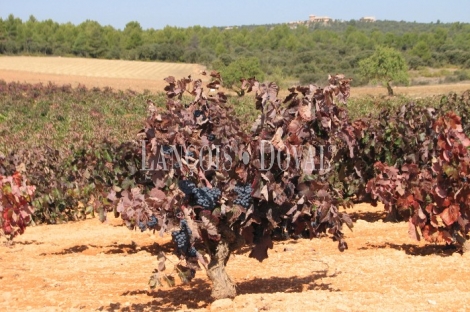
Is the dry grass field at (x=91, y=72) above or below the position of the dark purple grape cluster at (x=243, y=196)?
below

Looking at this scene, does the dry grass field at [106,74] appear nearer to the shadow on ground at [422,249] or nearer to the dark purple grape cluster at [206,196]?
the shadow on ground at [422,249]

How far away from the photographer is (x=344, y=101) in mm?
4977

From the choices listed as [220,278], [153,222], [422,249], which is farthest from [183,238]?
[422,249]

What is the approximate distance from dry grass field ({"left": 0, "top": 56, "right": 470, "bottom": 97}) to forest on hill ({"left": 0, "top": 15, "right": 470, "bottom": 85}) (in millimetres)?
6978

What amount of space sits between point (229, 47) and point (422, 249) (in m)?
109

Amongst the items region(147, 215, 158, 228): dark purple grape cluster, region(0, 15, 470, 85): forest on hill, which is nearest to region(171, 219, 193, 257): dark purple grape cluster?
region(147, 215, 158, 228): dark purple grape cluster

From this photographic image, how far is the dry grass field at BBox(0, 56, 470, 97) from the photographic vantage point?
2117 inches

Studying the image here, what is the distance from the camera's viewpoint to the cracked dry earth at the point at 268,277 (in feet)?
16.6

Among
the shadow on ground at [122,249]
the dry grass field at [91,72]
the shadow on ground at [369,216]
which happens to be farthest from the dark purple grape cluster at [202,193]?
the dry grass field at [91,72]

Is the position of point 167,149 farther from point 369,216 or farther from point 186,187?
point 369,216

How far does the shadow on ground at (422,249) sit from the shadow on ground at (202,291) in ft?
4.04

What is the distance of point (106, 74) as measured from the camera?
215 feet

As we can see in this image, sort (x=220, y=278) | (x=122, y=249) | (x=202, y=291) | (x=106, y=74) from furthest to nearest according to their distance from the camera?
(x=106, y=74)
(x=122, y=249)
(x=202, y=291)
(x=220, y=278)

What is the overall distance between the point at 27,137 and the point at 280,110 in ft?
72.7
